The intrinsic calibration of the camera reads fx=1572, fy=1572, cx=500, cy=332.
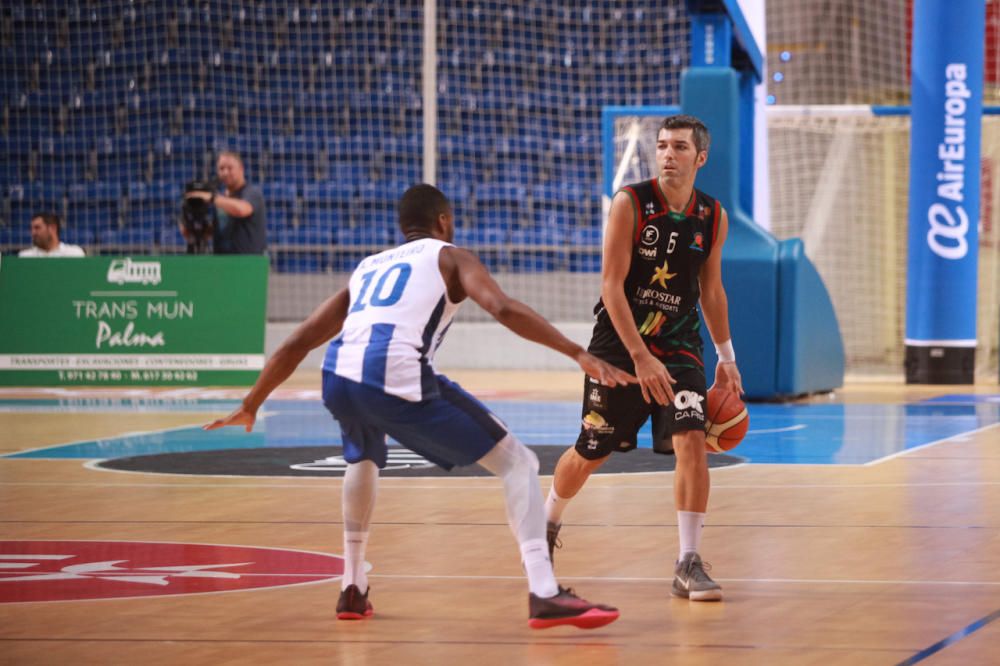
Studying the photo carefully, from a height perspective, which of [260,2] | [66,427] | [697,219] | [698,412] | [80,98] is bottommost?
[66,427]

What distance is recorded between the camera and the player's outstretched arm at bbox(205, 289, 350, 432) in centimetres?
480

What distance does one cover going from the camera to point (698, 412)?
5.34 m

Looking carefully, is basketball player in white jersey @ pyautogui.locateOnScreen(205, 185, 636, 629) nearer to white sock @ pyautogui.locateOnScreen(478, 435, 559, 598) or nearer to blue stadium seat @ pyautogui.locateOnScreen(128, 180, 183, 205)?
white sock @ pyautogui.locateOnScreen(478, 435, 559, 598)

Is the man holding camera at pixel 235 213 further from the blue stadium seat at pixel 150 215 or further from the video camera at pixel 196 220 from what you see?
the blue stadium seat at pixel 150 215

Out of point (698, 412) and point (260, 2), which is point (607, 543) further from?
point (260, 2)

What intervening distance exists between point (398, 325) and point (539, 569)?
2.81ft

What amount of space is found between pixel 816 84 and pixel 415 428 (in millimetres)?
18723

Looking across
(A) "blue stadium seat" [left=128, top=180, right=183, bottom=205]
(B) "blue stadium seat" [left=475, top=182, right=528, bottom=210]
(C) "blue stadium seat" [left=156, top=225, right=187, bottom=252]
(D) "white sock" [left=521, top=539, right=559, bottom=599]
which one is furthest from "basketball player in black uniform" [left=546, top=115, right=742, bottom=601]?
(A) "blue stadium seat" [left=128, top=180, right=183, bottom=205]

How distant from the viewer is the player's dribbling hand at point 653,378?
5125 mm

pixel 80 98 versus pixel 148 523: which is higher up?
pixel 80 98

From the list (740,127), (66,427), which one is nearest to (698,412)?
(66,427)

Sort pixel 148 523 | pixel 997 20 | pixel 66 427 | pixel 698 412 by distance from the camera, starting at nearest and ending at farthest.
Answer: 1. pixel 698 412
2. pixel 148 523
3. pixel 66 427
4. pixel 997 20

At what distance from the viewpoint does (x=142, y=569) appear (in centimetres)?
567

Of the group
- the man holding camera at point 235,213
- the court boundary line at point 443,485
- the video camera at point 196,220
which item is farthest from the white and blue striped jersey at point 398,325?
the video camera at point 196,220
